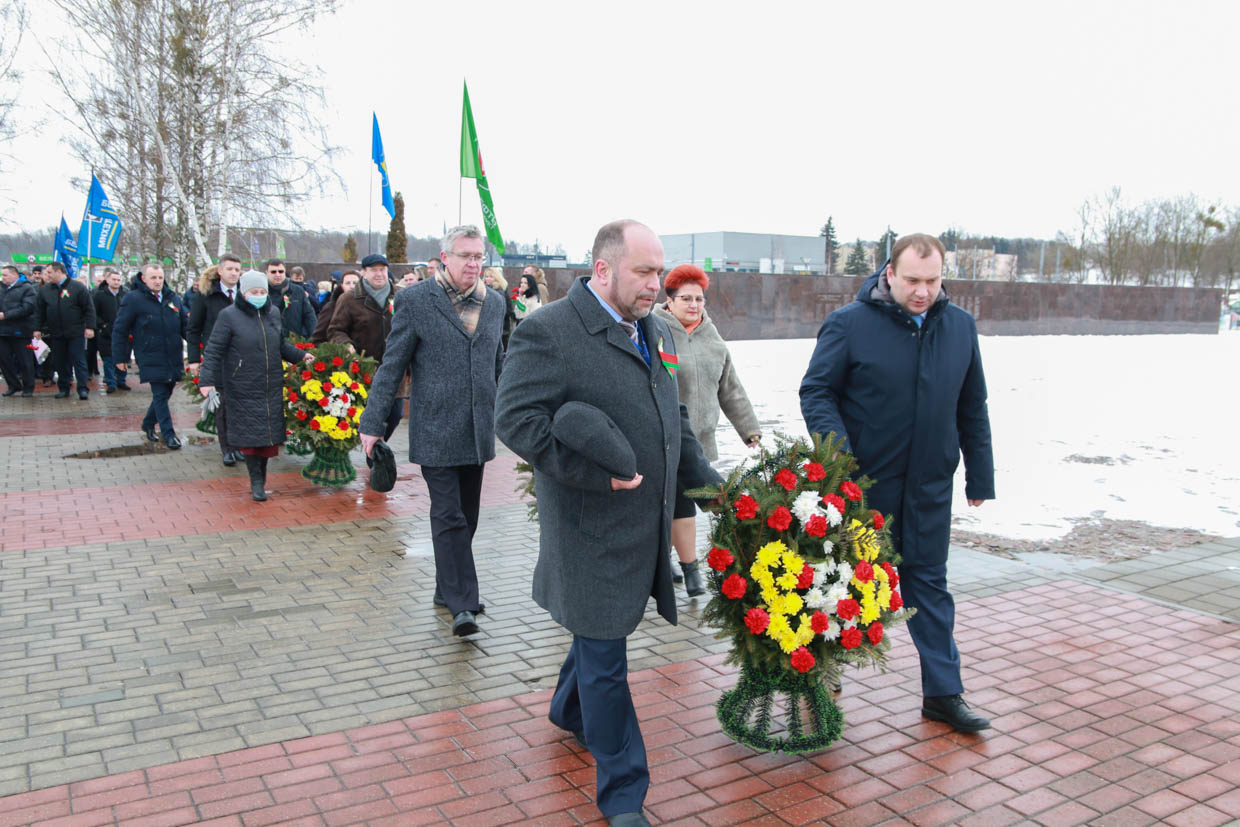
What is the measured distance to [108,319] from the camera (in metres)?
17.4

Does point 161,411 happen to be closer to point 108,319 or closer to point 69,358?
point 69,358

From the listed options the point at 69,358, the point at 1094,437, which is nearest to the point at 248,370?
the point at 1094,437

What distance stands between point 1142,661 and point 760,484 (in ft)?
7.95

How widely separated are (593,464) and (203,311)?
297 inches

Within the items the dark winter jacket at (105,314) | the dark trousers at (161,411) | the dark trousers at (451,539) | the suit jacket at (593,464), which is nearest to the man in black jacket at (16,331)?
the dark winter jacket at (105,314)

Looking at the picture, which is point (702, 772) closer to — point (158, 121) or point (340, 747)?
point (340, 747)

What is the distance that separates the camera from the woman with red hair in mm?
5582

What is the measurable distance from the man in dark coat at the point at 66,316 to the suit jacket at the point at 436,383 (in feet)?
42.6

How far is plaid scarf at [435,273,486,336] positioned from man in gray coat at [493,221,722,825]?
6.59ft

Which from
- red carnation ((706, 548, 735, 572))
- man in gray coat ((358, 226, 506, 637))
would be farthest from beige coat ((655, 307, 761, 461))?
red carnation ((706, 548, 735, 572))

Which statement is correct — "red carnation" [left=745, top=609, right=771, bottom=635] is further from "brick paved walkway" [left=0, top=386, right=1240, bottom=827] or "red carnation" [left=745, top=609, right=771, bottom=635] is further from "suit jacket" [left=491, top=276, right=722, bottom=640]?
"brick paved walkway" [left=0, top=386, right=1240, bottom=827]

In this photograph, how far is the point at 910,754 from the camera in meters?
3.71

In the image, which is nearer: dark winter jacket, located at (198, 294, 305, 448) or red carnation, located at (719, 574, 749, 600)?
red carnation, located at (719, 574, 749, 600)

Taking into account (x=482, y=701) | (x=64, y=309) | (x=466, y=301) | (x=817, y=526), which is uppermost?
(x=466, y=301)
